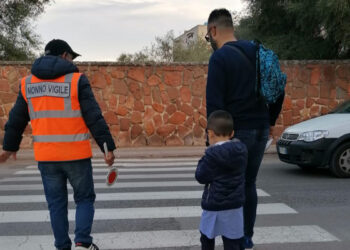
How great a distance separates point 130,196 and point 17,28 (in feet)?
49.1

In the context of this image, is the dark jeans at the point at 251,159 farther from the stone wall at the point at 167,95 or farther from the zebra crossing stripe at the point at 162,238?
the stone wall at the point at 167,95

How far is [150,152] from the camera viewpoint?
12508mm

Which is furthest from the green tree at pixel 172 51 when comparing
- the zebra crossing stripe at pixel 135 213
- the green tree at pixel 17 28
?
the zebra crossing stripe at pixel 135 213

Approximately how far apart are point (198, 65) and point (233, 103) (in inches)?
403

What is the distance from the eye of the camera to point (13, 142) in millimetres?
3977

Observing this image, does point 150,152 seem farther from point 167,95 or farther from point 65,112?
point 65,112

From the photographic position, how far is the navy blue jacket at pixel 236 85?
3.60 m

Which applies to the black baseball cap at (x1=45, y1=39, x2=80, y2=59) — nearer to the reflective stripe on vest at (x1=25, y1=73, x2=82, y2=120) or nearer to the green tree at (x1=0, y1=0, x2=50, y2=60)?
the reflective stripe on vest at (x1=25, y1=73, x2=82, y2=120)

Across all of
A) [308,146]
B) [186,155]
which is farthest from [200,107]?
[308,146]

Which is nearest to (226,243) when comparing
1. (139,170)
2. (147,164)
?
(139,170)

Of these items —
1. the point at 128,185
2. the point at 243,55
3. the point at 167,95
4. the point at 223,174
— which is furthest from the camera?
the point at 167,95

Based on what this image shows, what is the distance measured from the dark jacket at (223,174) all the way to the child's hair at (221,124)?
9 cm

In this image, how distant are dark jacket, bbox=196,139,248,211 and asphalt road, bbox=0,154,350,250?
4.23ft

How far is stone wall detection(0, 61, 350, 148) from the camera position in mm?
13531
